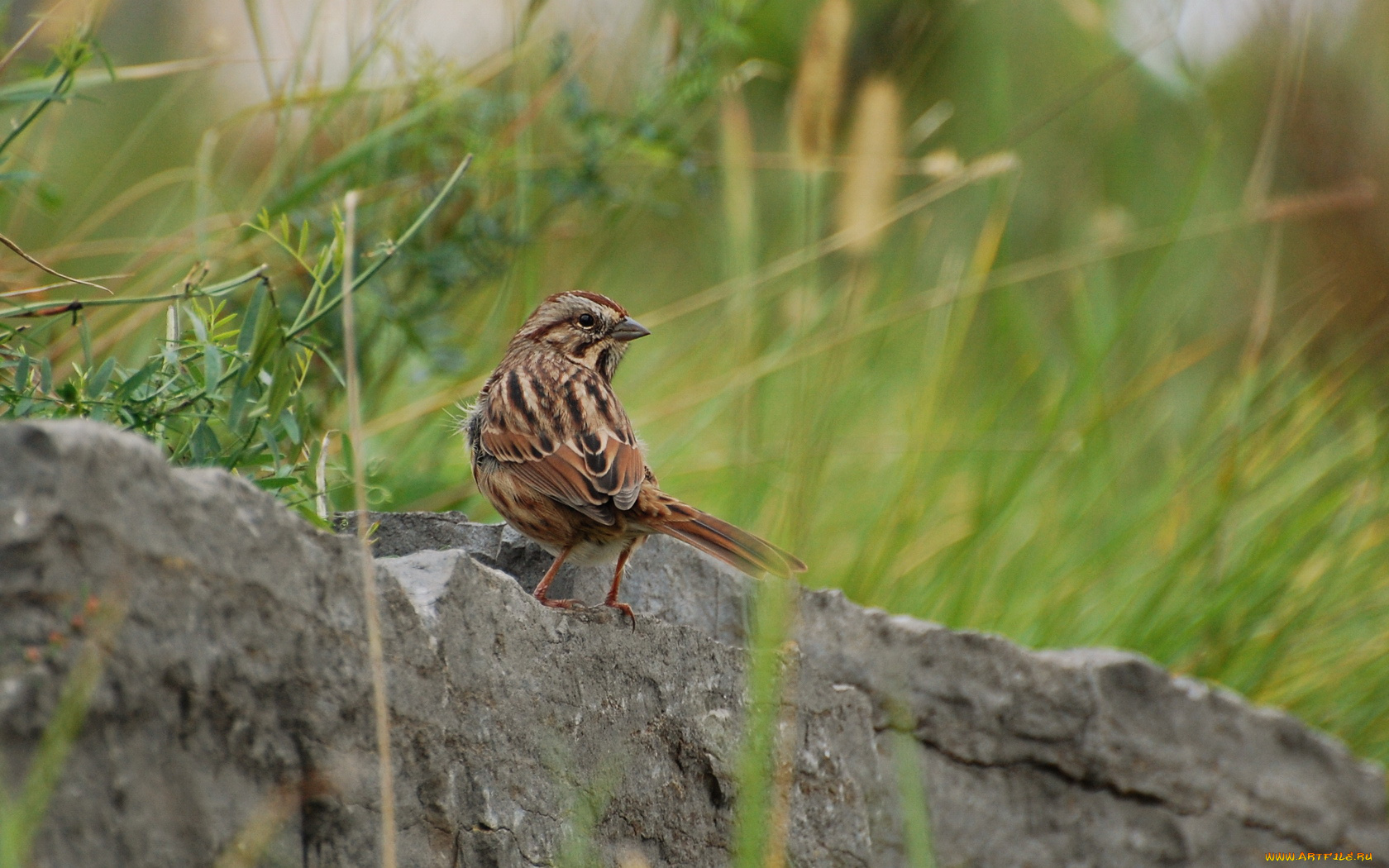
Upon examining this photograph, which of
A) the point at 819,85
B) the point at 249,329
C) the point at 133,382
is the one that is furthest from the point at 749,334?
the point at 133,382

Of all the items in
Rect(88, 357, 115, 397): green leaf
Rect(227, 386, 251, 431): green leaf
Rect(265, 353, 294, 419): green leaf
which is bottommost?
Rect(88, 357, 115, 397): green leaf

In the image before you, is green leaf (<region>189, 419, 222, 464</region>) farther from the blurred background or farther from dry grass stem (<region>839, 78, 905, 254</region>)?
dry grass stem (<region>839, 78, 905, 254</region>)

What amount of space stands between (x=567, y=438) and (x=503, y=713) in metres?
1.16

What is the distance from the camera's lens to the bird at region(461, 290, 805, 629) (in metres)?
3.01

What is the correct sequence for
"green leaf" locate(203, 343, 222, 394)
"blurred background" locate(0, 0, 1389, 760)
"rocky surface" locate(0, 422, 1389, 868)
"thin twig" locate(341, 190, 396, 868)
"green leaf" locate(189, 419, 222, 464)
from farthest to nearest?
"blurred background" locate(0, 0, 1389, 760) < "green leaf" locate(189, 419, 222, 464) < "green leaf" locate(203, 343, 222, 394) < "thin twig" locate(341, 190, 396, 868) < "rocky surface" locate(0, 422, 1389, 868)

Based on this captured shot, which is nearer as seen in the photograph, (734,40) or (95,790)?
(95,790)

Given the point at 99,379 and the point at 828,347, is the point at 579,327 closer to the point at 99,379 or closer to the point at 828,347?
the point at 828,347

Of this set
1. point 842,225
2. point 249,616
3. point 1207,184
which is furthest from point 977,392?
point 249,616

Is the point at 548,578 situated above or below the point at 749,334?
below

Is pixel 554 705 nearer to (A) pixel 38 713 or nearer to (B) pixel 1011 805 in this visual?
(A) pixel 38 713

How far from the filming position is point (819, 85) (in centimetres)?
362

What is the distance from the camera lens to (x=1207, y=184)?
26.4ft

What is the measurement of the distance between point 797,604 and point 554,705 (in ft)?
A: 3.16

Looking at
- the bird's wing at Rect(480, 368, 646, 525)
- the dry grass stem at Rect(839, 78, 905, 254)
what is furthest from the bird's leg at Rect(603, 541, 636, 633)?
the dry grass stem at Rect(839, 78, 905, 254)
